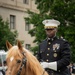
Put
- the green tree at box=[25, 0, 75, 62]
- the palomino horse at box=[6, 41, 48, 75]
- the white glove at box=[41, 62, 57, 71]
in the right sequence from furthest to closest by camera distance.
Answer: the green tree at box=[25, 0, 75, 62] < the white glove at box=[41, 62, 57, 71] < the palomino horse at box=[6, 41, 48, 75]

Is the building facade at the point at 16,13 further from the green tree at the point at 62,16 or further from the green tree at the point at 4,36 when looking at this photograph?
the green tree at the point at 62,16

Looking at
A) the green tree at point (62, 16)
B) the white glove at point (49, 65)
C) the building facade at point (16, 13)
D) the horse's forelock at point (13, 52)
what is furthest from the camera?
the building facade at point (16, 13)

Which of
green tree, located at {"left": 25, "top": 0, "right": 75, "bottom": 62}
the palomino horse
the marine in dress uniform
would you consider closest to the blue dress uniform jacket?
the marine in dress uniform

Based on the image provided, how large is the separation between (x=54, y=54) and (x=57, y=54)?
7 centimetres

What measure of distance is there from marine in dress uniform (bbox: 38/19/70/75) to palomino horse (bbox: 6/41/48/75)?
1.72 ft

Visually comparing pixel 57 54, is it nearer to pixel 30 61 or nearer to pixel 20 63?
pixel 30 61

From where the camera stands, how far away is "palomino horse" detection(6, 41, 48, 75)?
6375 millimetres

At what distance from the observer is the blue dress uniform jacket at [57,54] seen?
24.0 ft

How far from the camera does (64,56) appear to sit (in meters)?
7.34

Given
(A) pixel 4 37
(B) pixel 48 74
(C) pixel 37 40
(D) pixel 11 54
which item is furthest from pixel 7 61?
(A) pixel 4 37

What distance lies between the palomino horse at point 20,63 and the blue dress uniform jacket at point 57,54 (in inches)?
24.5

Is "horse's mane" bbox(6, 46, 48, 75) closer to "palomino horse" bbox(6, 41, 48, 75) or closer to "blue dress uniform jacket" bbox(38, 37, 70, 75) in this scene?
"palomino horse" bbox(6, 41, 48, 75)

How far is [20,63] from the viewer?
6.50 m

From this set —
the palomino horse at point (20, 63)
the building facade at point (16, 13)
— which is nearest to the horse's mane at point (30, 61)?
the palomino horse at point (20, 63)
